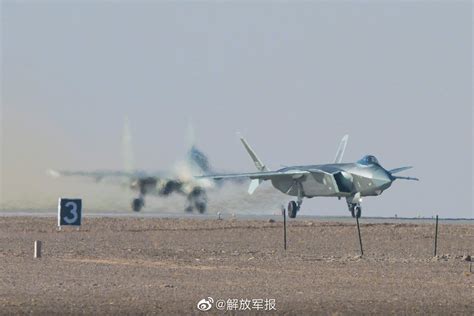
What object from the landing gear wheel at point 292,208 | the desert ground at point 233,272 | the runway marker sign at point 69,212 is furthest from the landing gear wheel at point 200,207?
the runway marker sign at point 69,212

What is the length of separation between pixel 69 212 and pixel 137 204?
20.0 m

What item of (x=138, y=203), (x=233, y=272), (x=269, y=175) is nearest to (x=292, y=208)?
(x=269, y=175)

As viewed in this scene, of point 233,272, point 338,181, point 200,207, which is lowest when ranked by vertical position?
point 233,272

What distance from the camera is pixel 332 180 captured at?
71.2 metres

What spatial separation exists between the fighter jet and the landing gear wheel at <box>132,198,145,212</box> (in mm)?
4215

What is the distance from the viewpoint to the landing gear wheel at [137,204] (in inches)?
2761

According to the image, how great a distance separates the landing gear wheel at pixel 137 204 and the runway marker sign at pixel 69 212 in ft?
61.6

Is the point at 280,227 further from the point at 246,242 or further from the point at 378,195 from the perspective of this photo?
the point at 378,195

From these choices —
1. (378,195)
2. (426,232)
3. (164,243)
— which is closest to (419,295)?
(164,243)

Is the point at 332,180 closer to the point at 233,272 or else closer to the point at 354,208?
the point at 354,208

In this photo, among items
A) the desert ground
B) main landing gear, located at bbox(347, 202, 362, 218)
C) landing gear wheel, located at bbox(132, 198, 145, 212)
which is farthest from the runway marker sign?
main landing gear, located at bbox(347, 202, 362, 218)

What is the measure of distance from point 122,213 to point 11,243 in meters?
28.7

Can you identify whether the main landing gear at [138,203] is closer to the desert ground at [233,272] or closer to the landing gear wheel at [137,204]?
the landing gear wheel at [137,204]

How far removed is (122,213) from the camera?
72000 mm
